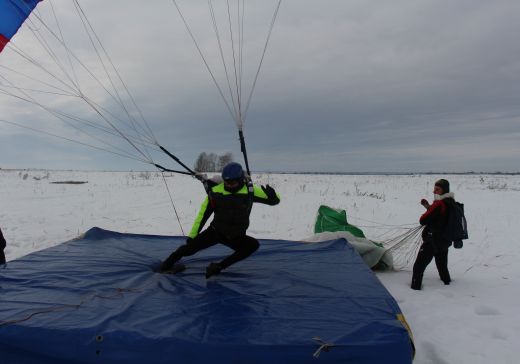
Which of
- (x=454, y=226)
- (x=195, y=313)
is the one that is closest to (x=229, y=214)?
(x=195, y=313)

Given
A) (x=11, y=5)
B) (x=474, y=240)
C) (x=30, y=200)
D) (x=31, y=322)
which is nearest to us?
(x=31, y=322)

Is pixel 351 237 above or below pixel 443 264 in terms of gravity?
above

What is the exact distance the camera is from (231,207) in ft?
13.2

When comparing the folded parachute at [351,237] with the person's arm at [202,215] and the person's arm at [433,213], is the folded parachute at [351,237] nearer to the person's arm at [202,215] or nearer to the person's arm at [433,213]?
the person's arm at [433,213]

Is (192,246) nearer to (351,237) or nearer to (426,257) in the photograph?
(351,237)

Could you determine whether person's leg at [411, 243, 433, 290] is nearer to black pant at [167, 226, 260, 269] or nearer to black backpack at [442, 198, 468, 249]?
black backpack at [442, 198, 468, 249]

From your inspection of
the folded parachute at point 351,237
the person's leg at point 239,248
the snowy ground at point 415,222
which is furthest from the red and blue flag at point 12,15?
the folded parachute at point 351,237

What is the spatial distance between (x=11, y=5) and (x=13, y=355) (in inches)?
152

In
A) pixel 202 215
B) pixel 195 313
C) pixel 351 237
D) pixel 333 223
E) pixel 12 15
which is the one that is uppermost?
pixel 12 15

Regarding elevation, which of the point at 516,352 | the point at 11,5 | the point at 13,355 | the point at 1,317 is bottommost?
the point at 516,352

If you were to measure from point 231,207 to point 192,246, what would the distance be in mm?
755

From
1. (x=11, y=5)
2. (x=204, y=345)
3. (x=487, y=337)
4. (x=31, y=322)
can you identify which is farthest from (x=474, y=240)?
(x=11, y=5)

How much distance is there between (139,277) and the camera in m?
3.97

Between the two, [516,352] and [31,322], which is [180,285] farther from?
[516,352]
